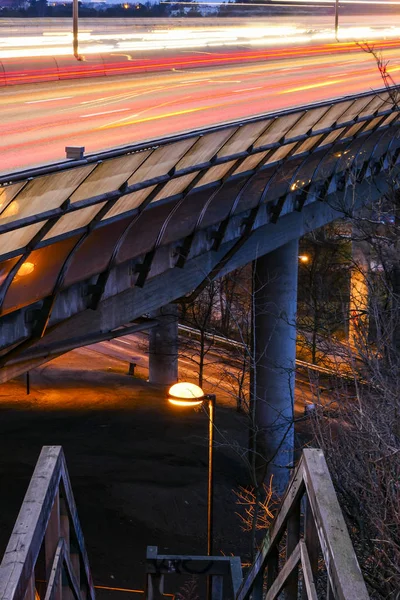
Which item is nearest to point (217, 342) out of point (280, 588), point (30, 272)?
point (30, 272)

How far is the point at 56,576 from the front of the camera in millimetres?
4004

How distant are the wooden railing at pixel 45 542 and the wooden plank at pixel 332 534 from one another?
1.00 m

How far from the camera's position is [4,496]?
66.3ft

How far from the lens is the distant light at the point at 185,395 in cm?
1245

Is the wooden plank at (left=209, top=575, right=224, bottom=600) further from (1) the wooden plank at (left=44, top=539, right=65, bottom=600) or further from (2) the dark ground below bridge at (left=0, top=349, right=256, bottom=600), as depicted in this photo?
(1) the wooden plank at (left=44, top=539, right=65, bottom=600)

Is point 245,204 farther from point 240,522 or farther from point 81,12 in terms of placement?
point 81,12

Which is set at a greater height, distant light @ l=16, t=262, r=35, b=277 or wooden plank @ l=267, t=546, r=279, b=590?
distant light @ l=16, t=262, r=35, b=277

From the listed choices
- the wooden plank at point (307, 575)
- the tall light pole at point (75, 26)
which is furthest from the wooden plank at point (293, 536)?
the tall light pole at point (75, 26)

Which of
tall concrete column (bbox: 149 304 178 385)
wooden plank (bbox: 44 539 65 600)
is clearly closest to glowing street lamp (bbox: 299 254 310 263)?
tall concrete column (bbox: 149 304 178 385)

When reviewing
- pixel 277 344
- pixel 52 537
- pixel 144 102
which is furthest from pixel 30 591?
pixel 144 102

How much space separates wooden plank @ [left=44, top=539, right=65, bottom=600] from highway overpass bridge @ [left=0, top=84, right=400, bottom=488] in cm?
432

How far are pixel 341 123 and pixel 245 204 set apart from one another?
2748mm

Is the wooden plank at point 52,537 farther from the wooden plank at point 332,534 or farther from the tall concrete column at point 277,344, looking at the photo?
the tall concrete column at point 277,344

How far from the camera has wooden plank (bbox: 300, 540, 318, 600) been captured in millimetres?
3594
